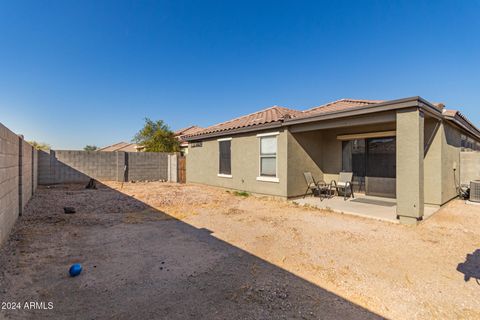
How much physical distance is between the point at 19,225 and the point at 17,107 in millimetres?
13417

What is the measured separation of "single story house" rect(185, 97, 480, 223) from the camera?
5.40m

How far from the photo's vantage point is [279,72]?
46.8ft

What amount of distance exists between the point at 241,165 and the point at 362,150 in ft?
16.3

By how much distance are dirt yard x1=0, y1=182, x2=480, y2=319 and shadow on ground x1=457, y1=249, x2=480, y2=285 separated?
0.05 ft

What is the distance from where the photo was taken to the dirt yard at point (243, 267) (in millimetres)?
2299

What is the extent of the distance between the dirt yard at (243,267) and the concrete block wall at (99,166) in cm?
811

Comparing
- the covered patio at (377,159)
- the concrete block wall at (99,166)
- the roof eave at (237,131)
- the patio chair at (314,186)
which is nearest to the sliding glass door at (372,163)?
the covered patio at (377,159)

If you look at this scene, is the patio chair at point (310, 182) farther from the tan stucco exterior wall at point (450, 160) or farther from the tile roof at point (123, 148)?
the tile roof at point (123, 148)

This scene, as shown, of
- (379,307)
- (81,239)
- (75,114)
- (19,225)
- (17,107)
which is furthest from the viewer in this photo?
(75,114)

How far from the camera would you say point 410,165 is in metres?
5.36

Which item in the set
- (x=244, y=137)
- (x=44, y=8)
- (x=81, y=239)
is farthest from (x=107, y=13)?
(x=81, y=239)

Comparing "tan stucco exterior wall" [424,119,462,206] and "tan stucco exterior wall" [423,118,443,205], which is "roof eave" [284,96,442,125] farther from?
"tan stucco exterior wall" [424,119,462,206]

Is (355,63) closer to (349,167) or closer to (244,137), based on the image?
(349,167)

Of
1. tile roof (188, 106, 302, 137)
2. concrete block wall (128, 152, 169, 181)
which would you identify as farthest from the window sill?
concrete block wall (128, 152, 169, 181)
